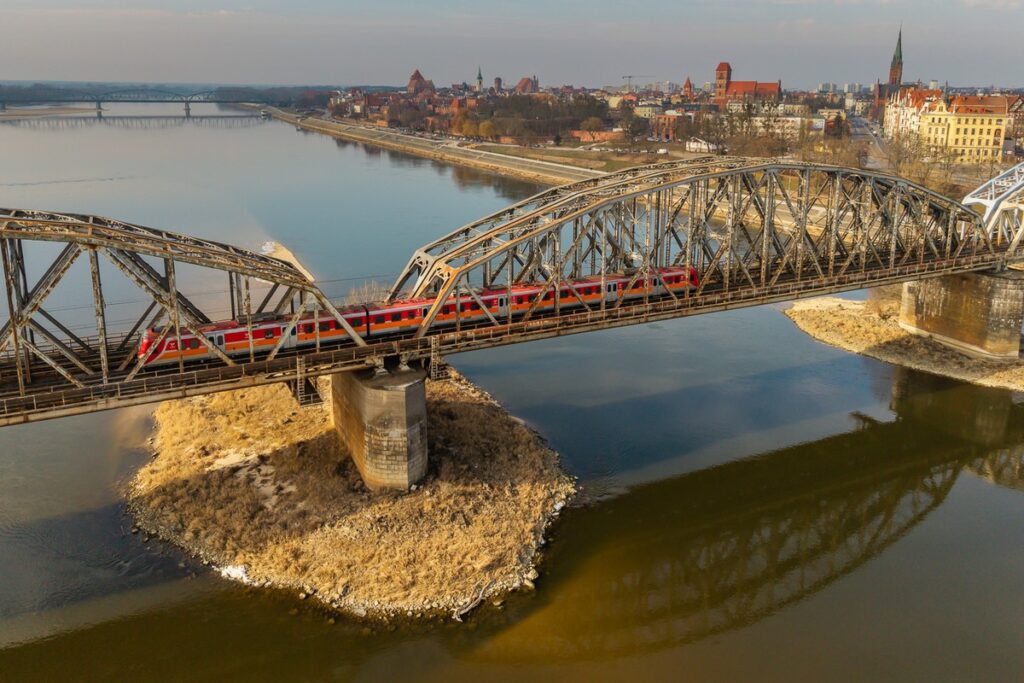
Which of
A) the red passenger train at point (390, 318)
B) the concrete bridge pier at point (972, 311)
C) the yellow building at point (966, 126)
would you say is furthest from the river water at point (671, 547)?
the yellow building at point (966, 126)

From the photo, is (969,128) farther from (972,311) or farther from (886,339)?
(886,339)

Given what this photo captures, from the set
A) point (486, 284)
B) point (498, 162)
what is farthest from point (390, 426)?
point (498, 162)

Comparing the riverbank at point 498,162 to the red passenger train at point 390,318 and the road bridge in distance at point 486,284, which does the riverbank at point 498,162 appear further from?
the red passenger train at point 390,318

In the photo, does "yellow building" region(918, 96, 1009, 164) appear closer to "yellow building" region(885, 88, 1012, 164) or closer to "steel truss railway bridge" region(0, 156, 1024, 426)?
"yellow building" region(885, 88, 1012, 164)

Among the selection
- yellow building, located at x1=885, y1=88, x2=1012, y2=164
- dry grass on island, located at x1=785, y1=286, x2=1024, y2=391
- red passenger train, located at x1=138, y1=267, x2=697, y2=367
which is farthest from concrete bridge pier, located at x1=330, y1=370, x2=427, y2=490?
yellow building, located at x1=885, y1=88, x2=1012, y2=164

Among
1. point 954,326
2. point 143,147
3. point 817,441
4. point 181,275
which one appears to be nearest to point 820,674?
point 817,441
